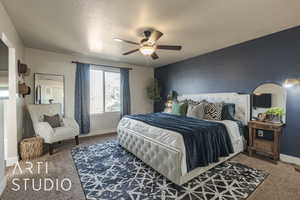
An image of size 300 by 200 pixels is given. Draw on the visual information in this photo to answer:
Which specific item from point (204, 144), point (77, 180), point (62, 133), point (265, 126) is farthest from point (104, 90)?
point (265, 126)

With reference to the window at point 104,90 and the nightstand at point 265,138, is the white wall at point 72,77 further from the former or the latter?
the nightstand at point 265,138

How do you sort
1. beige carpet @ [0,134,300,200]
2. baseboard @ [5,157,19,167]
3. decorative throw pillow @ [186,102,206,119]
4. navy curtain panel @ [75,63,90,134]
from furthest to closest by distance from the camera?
navy curtain panel @ [75,63,90,134] → decorative throw pillow @ [186,102,206,119] → baseboard @ [5,157,19,167] → beige carpet @ [0,134,300,200]

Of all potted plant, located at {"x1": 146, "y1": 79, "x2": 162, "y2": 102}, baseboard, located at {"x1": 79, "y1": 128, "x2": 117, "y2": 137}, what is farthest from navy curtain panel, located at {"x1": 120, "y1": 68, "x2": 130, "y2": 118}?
potted plant, located at {"x1": 146, "y1": 79, "x2": 162, "y2": 102}

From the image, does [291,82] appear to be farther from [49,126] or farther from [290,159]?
[49,126]

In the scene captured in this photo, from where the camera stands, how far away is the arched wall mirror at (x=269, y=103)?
8.89ft

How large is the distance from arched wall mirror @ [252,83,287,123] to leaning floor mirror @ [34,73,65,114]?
194 inches

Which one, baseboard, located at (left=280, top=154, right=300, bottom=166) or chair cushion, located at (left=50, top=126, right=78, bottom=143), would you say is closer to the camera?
baseboard, located at (left=280, top=154, right=300, bottom=166)

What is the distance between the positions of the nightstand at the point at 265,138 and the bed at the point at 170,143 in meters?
0.21

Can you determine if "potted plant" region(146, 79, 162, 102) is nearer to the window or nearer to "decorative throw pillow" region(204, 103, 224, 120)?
the window

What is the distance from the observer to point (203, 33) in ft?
9.03

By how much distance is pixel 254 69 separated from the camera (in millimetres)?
3090

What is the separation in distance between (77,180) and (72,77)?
3035mm

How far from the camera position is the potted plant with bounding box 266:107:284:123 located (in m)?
2.68

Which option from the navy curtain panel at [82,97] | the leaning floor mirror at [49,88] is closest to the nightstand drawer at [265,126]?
the navy curtain panel at [82,97]
